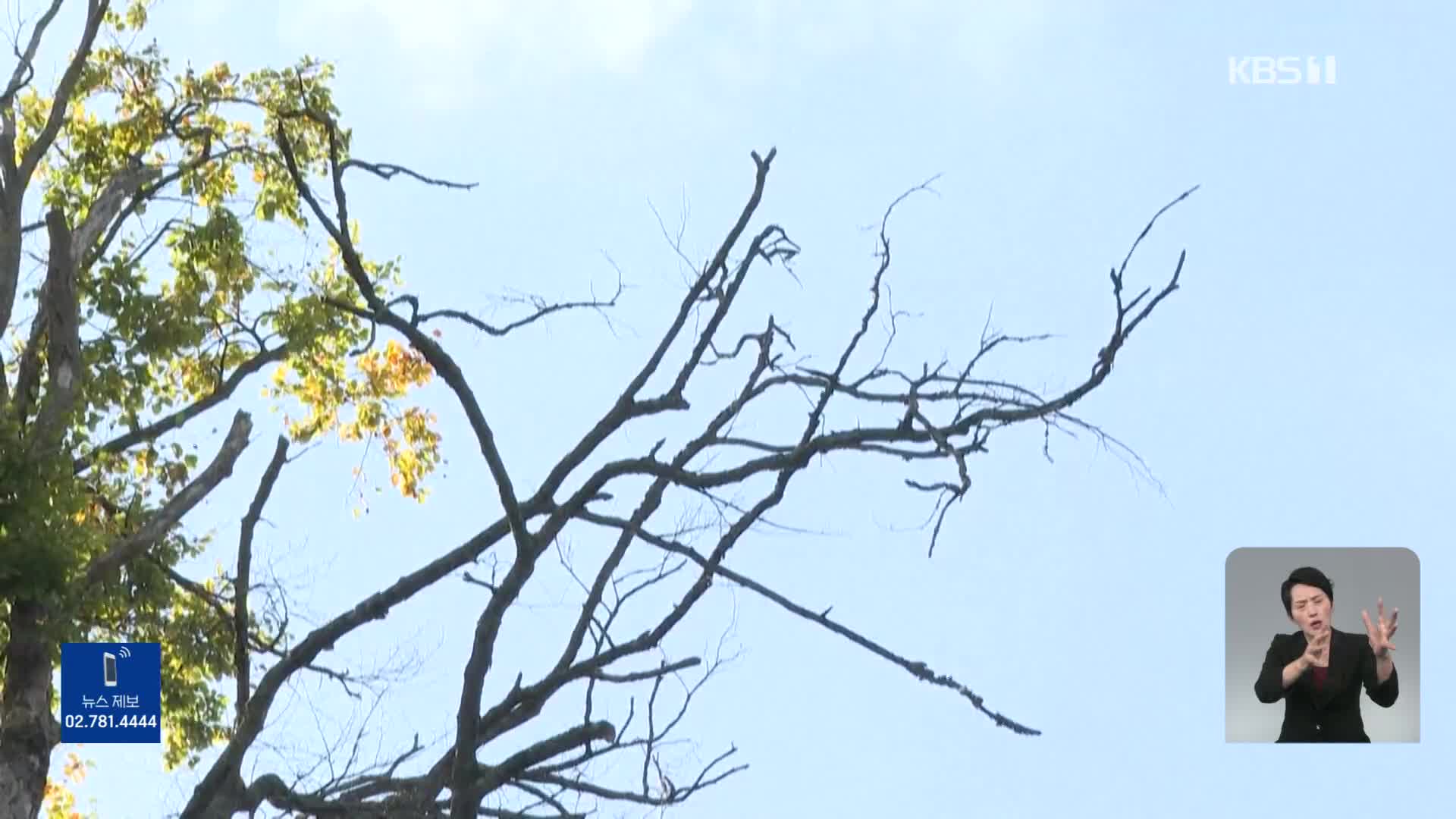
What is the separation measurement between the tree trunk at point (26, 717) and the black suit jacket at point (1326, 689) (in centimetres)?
800

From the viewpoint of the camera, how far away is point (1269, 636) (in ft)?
A: 28.0

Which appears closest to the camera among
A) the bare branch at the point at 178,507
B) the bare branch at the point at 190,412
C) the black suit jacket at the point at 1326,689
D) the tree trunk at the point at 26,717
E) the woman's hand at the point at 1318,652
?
the woman's hand at the point at 1318,652

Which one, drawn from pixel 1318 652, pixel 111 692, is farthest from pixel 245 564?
pixel 1318 652

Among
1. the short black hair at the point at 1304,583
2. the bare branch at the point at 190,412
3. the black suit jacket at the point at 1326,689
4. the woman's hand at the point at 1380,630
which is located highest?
the bare branch at the point at 190,412

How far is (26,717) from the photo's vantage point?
400 inches

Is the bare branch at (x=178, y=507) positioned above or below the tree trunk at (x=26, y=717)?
above

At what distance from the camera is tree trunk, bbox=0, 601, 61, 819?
387 inches

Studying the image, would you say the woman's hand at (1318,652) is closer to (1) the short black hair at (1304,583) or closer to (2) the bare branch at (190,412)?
(1) the short black hair at (1304,583)

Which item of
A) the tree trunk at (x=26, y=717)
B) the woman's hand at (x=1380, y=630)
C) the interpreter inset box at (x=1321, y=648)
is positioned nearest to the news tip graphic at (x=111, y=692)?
the tree trunk at (x=26, y=717)

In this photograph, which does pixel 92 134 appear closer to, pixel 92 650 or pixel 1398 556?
pixel 92 650

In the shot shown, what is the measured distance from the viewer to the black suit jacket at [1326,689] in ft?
27.6

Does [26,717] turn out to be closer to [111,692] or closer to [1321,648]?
[111,692]

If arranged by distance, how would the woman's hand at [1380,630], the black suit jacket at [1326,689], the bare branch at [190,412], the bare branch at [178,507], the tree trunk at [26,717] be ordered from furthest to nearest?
the bare branch at [190,412] → the bare branch at [178,507] → the tree trunk at [26,717] → the woman's hand at [1380,630] → the black suit jacket at [1326,689]

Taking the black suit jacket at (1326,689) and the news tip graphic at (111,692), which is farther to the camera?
the news tip graphic at (111,692)
